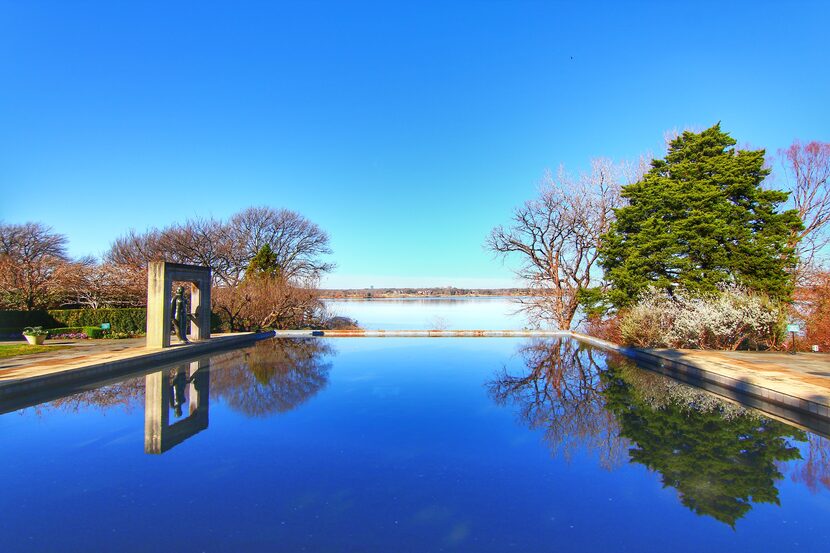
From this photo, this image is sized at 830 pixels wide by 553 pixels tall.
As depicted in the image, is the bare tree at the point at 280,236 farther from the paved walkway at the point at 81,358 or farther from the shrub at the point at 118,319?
the paved walkway at the point at 81,358

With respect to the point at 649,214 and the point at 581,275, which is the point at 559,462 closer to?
the point at 649,214

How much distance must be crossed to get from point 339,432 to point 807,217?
22.5m

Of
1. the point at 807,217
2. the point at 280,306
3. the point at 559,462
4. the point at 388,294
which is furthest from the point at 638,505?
the point at 388,294

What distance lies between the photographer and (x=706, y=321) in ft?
35.5

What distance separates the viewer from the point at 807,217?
747 inches

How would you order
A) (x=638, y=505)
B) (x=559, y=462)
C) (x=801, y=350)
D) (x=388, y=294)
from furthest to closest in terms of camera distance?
(x=388, y=294), (x=801, y=350), (x=559, y=462), (x=638, y=505)

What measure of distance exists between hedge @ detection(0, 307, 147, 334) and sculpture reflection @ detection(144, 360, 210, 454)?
743 centimetres

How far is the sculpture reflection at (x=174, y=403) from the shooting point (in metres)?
5.25

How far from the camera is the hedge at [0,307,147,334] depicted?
1589 cm

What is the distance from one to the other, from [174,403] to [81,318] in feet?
42.3

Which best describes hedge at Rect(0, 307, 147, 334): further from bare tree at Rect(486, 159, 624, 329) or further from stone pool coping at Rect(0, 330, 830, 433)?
bare tree at Rect(486, 159, 624, 329)

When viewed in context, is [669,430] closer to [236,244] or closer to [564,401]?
[564,401]

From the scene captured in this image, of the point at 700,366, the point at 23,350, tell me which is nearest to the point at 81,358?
the point at 23,350

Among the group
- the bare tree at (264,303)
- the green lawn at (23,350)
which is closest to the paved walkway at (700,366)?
the green lawn at (23,350)
